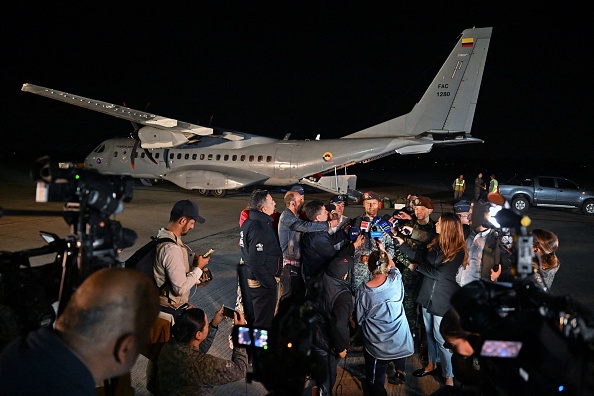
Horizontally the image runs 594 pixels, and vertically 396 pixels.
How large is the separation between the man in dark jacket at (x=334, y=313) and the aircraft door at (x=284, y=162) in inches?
516

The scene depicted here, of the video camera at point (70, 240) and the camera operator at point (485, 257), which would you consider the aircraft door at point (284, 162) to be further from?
the video camera at point (70, 240)

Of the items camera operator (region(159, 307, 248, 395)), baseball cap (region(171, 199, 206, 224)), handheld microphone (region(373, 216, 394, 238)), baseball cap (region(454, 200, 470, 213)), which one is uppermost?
baseball cap (region(454, 200, 470, 213))

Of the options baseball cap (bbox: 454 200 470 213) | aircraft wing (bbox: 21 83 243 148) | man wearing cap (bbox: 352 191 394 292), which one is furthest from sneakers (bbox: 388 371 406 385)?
aircraft wing (bbox: 21 83 243 148)

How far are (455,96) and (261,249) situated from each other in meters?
13.2

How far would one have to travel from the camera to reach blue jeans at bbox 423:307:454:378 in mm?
3910

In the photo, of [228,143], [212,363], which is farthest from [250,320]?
[228,143]

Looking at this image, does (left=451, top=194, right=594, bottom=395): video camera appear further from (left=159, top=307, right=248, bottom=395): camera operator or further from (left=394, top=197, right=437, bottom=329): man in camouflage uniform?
(left=394, top=197, right=437, bottom=329): man in camouflage uniform

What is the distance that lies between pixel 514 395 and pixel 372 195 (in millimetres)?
3757

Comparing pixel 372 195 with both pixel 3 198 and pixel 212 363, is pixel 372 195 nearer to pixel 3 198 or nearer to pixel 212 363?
pixel 212 363

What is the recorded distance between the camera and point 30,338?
144 centimetres

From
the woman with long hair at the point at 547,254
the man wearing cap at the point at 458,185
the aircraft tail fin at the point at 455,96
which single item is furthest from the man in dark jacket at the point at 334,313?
the man wearing cap at the point at 458,185

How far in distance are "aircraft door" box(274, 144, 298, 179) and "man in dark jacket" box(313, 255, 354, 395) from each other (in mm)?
13108

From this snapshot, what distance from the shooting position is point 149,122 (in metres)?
15.8

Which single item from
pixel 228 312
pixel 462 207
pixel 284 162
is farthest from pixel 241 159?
pixel 228 312
